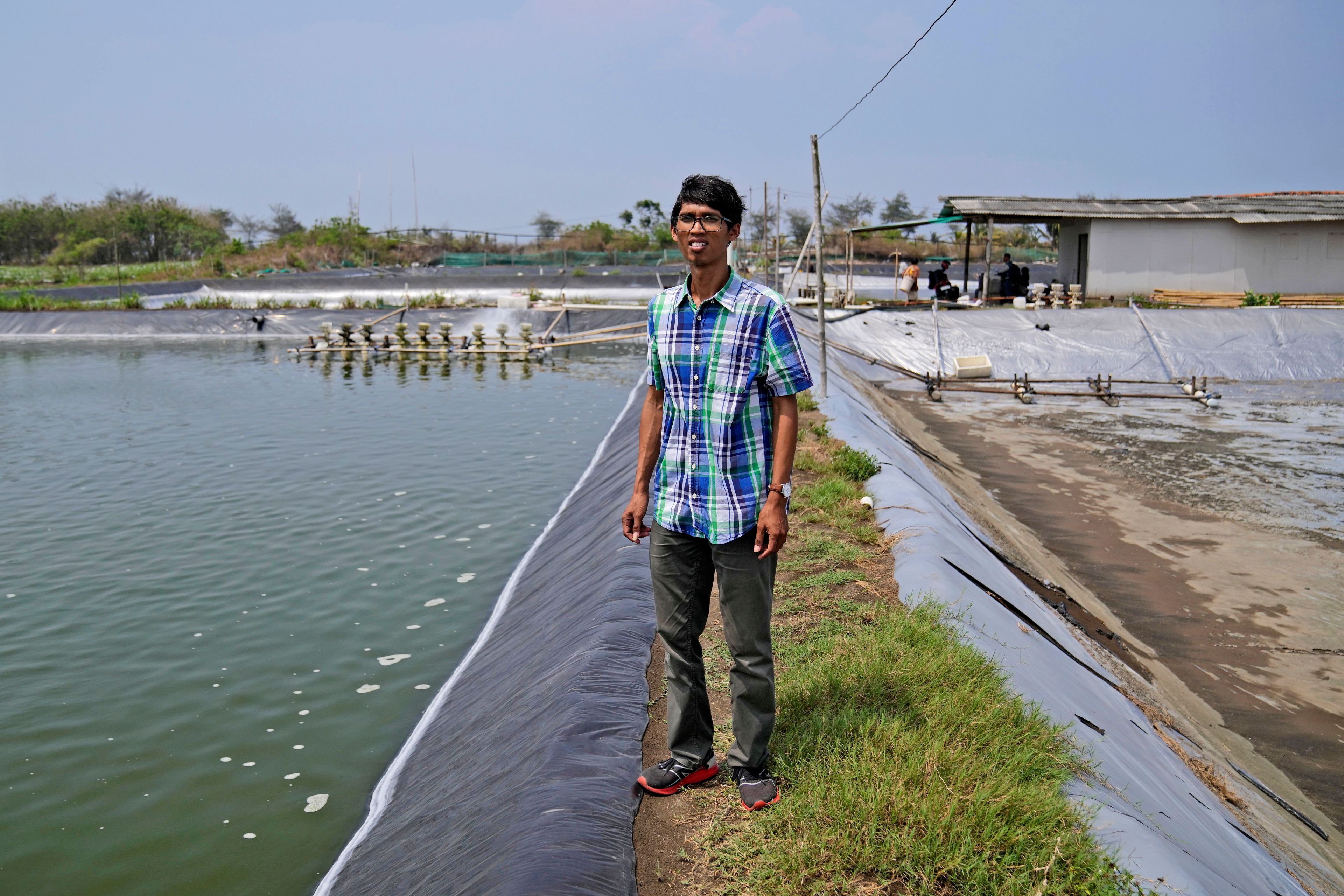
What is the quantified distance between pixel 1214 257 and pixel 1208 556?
1815 cm

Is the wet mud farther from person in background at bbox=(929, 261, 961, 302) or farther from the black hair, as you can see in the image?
person in background at bbox=(929, 261, 961, 302)

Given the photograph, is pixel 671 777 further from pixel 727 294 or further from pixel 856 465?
pixel 856 465

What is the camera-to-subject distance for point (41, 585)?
7047mm

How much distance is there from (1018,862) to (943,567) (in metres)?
2.79

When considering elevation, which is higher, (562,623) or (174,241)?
(174,241)

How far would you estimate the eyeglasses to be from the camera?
266 centimetres

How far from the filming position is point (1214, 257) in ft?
75.8

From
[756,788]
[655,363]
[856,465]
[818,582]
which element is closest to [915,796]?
[756,788]

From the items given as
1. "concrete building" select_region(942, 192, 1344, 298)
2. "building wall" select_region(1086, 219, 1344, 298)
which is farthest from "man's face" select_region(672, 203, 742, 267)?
"building wall" select_region(1086, 219, 1344, 298)

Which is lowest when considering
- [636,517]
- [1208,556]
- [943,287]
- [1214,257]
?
[1208,556]

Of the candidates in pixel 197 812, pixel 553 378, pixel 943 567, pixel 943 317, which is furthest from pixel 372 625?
pixel 943 317

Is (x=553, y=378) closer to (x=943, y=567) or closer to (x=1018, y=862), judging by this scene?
(x=943, y=567)

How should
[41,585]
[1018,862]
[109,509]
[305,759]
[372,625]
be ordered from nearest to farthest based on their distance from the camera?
1. [1018,862]
2. [305,759]
3. [372,625]
4. [41,585]
5. [109,509]

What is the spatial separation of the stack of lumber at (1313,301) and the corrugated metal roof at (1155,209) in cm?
203
